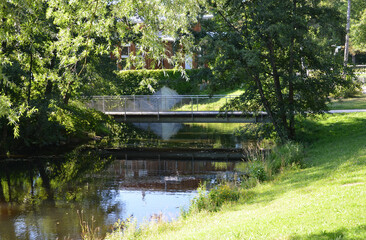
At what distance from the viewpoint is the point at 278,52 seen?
21.0 m

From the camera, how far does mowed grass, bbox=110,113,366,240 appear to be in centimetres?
662

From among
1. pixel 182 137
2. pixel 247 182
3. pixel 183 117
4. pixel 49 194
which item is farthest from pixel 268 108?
pixel 182 137

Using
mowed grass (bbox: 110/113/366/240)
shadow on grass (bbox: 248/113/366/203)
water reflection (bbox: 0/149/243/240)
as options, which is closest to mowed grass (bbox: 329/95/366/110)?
shadow on grass (bbox: 248/113/366/203)

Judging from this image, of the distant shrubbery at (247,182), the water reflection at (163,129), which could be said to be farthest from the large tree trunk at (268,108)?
the water reflection at (163,129)

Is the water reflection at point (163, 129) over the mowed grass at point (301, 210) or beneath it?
A: beneath

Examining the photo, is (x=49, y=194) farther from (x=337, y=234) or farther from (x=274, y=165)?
(x=337, y=234)

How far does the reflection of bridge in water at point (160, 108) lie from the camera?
87.8 feet

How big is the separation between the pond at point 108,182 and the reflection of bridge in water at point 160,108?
1806 millimetres

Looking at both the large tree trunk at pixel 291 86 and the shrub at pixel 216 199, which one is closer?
the shrub at pixel 216 199

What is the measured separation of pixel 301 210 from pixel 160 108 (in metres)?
20.4

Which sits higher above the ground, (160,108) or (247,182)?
(160,108)

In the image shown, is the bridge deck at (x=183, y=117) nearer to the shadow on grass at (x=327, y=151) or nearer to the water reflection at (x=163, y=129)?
the shadow on grass at (x=327, y=151)

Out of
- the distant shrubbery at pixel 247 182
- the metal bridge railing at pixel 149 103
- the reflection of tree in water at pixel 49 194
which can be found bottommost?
the reflection of tree in water at pixel 49 194

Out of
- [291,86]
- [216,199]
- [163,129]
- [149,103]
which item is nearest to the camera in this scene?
[216,199]
